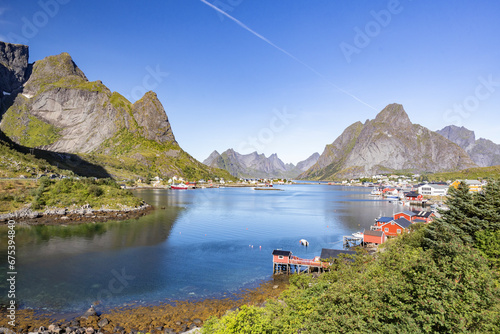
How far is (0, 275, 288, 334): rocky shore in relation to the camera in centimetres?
2488

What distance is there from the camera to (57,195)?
267 ft

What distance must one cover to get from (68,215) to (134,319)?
62280mm

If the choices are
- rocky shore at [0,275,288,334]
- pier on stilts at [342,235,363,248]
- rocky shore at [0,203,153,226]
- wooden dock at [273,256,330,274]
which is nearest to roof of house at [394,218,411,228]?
pier on stilts at [342,235,363,248]

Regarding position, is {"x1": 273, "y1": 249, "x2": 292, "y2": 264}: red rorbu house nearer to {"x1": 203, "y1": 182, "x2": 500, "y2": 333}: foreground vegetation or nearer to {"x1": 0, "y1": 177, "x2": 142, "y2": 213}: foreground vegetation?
{"x1": 203, "y1": 182, "x2": 500, "y2": 333}: foreground vegetation

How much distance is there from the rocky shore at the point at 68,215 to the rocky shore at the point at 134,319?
5005 cm

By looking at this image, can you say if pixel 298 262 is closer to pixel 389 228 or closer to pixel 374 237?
pixel 374 237

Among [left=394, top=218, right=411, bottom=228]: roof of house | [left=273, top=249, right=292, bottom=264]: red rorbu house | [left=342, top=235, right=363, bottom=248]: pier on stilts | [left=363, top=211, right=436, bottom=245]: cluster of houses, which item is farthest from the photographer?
[left=394, top=218, right=411, bottom=228]: roof of house

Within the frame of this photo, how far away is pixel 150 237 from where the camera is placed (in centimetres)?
6138

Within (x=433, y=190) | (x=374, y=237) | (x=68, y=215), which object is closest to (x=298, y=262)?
(x=374, y=237)

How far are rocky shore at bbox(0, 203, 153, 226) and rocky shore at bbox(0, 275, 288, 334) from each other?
50.1m

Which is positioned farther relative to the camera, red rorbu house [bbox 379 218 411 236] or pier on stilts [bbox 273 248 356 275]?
red rorbu house [bbox 379 218 411 236]

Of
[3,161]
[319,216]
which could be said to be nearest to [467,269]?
[319,216]

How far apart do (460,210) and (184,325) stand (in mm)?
33563

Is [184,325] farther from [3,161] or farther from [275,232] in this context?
[3,161]
